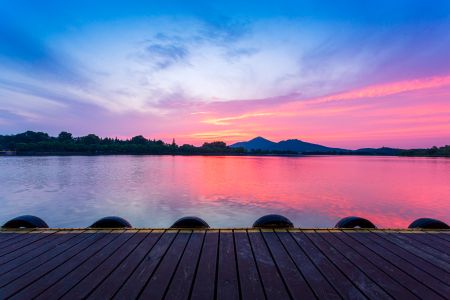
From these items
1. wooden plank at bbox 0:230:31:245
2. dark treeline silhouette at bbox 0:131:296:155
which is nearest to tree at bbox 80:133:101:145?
dark treeline silhouette at bbox 0:131:296:155

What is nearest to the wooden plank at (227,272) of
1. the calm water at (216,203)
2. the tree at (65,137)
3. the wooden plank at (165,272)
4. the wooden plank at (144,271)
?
the wooden plank at (165,272)

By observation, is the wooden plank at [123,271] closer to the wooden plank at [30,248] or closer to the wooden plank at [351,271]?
the wooden plank at [30,248]

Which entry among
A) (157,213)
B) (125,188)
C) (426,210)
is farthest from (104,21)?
(426,210)

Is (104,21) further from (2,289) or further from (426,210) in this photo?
(426,210)

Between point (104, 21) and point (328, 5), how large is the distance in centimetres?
1245

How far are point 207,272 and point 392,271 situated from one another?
5.74ft

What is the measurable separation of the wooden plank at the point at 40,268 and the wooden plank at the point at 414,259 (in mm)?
3554

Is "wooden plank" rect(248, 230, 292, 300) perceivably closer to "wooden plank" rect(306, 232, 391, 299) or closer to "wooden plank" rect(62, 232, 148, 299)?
"wooden plank" rect(306, 232, 391, 299)

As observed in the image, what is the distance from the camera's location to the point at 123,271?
220 centimetres

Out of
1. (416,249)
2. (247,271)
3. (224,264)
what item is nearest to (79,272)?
(224,264)

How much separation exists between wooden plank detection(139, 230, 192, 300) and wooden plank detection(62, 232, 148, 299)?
0.43m

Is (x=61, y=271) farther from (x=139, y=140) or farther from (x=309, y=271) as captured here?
(x=139, y=140)

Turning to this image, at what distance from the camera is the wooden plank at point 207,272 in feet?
6.10

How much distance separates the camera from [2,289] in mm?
1901
